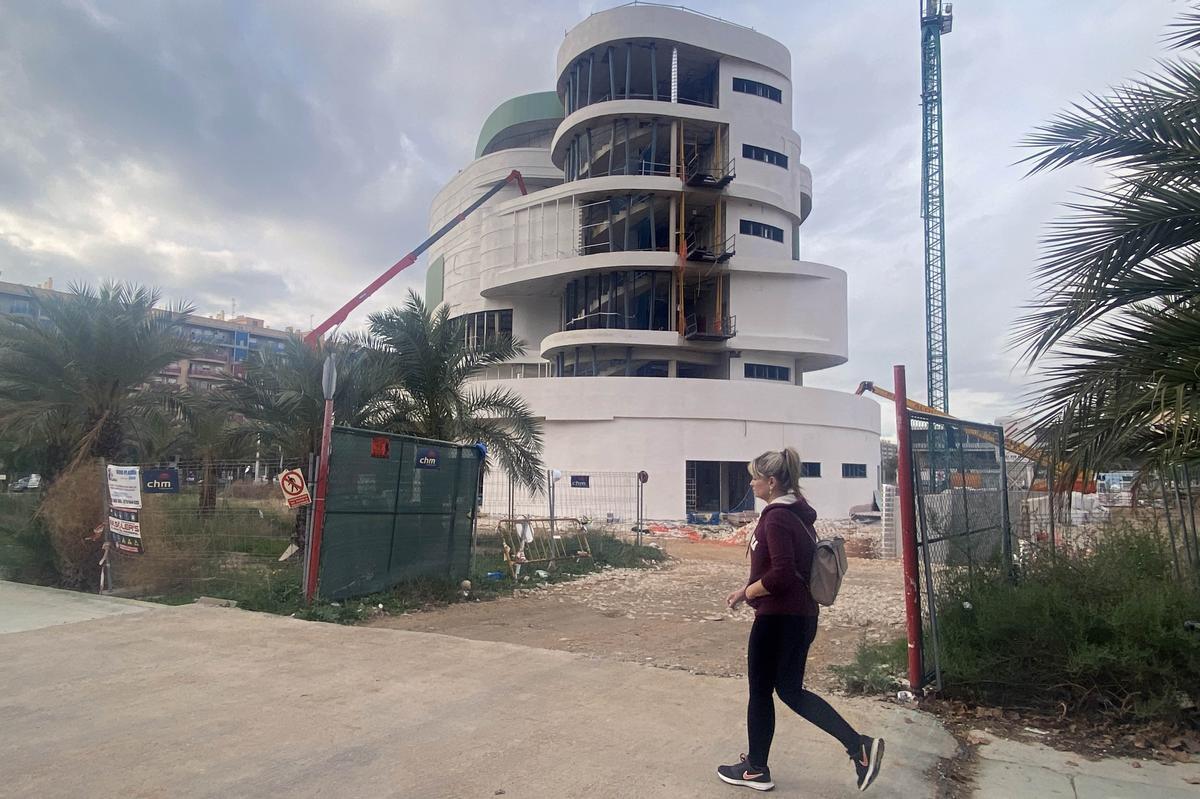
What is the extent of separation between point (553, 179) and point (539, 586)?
40949mm

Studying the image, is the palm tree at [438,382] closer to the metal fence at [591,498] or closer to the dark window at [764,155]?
the metal fence at [591,498]

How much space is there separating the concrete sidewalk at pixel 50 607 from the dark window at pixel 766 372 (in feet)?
106

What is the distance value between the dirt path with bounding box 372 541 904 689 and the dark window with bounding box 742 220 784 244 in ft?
89.9

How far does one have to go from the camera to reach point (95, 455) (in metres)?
12.9

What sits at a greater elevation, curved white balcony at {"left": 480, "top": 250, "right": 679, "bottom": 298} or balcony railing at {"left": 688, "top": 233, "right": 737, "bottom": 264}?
balcony railing at {"left": 688, "top": 233, "right": 737, "bottom": 264}

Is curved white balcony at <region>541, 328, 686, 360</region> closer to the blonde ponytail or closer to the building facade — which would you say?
the building facade

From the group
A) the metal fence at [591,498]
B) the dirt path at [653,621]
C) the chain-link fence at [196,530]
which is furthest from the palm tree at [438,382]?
the metal fence at [591,498]

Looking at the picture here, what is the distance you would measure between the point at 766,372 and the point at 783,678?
36.7 meters

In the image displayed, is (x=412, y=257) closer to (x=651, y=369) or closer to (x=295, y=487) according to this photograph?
(x=651, y=369)

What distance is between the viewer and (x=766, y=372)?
130ft

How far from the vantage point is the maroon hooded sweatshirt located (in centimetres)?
382

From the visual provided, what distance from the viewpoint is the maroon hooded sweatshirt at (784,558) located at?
3818mm

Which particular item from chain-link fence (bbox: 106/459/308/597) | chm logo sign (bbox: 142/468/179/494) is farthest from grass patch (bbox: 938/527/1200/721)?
chm logo sign (bbox: 142/468/179/494)

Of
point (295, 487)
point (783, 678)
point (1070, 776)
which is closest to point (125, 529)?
point (295, 487)
